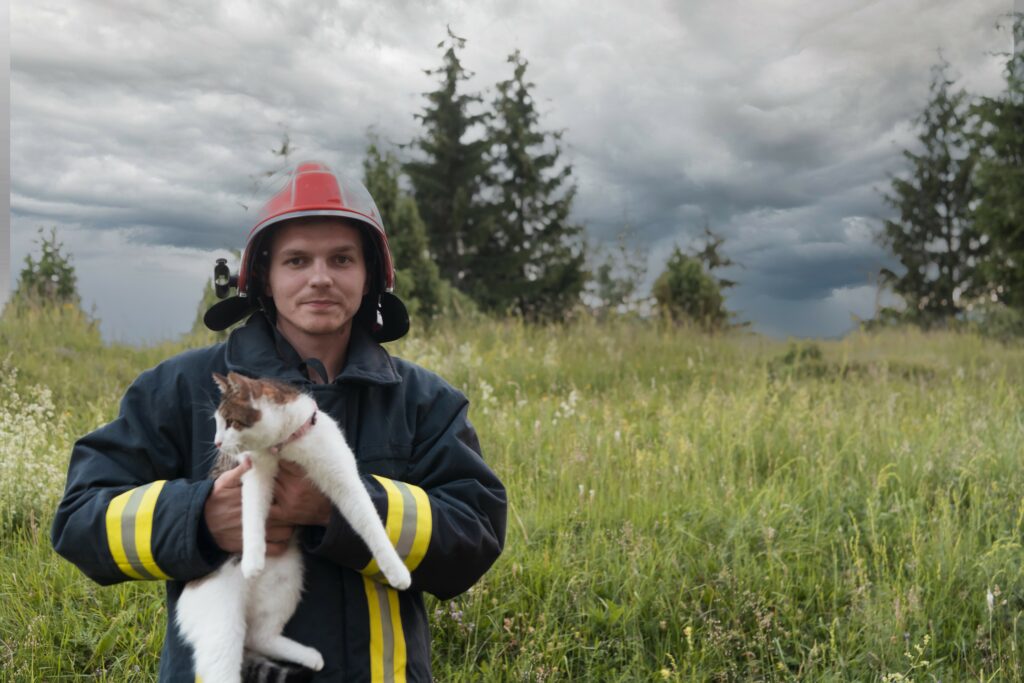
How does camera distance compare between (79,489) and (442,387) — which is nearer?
(79,489)

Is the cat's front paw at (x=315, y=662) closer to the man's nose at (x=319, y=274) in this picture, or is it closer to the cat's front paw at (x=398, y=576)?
the cat's front paw at (x=398, y=576)

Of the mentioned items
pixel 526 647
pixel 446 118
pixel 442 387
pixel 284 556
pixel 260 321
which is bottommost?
pixel 526 647

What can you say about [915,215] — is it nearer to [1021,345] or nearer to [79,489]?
[1021,345]

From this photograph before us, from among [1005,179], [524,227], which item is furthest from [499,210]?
[1005,179]

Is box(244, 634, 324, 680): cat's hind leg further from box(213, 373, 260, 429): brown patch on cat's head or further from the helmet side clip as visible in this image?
the helmet side clip

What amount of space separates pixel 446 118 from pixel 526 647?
2437cm

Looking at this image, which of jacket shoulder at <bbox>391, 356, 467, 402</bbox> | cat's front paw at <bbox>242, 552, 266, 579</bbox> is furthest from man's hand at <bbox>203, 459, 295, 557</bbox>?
jacket shoulder at <bbox>391, 356, 467, 402</bbox>

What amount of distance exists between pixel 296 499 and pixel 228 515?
192 millimetres

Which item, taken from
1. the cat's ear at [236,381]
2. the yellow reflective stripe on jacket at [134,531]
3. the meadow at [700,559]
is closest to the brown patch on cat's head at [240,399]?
the cat's ear at [236,381]

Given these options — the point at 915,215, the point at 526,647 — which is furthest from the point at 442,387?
the point at 915,215

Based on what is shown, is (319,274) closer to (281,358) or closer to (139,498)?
(281,358)

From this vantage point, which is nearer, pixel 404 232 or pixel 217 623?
pixel 217 623

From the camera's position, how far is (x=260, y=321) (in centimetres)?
259

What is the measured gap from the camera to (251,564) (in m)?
2.00
